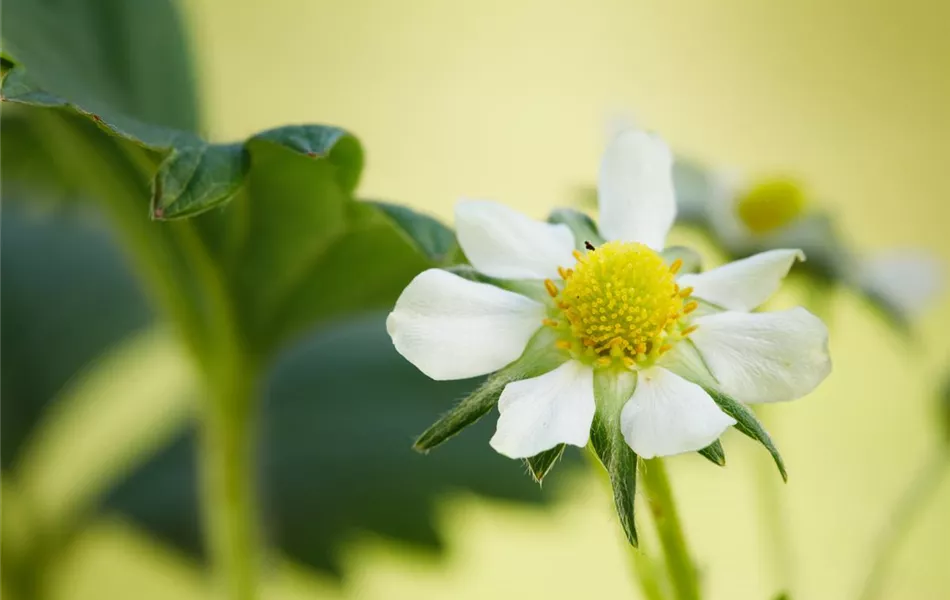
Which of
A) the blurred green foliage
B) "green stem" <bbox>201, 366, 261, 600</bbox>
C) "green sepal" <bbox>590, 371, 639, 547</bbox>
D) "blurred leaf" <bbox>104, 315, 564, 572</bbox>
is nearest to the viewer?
"green sepal" <bbox>590, 371, 639, 547</bbox>

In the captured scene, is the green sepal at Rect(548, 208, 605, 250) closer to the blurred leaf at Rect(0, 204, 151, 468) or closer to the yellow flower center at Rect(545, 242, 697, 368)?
the yellow flower center at Rect(545, 242, 697, 368)

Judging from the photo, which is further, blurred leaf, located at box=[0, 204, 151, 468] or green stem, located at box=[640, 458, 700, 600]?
blurred leaf, located at box=[0, 204, 151, 468]

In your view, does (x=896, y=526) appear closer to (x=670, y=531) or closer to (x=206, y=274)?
(x=670, y=531)

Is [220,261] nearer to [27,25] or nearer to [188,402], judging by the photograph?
[27,25]

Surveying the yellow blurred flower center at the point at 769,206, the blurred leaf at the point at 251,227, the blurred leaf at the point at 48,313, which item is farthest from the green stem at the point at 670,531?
the blurred leaf at the point at 48,313

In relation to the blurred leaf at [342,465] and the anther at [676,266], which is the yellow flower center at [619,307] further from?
the blurred leaf at [342,465]

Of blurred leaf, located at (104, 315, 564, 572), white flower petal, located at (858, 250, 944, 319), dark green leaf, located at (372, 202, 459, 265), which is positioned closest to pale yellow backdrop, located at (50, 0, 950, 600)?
blurred leaf, located at (104, 315, 564, 572)
